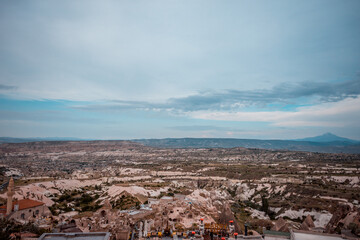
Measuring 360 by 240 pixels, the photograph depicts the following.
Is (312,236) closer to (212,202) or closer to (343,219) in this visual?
(343,219)

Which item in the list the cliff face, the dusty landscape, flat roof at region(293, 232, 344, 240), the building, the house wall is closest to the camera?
flat roof at region(293, 232, 344, 240)

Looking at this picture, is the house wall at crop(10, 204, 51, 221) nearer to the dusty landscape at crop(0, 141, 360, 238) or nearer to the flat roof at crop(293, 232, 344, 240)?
the dusty landscape at crop(0, 141, 360, 238)

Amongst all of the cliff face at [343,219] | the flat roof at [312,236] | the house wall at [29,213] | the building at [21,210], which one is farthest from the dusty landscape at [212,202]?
the flat roof at [312,236]

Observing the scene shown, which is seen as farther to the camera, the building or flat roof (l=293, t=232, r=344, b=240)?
the building

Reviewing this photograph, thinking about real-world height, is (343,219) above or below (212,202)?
above

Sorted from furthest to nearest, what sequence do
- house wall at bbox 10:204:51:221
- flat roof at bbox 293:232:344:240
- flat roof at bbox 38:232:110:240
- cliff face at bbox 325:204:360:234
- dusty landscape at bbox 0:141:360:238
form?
house wall at bbox 10:204:51:221
dusty landscape at bbox 0:141:360:238
cliff face at bbox 325:204:360:234
flat roof at bbox 293:232:344:240
flat roof at bbox 38:232:110:240

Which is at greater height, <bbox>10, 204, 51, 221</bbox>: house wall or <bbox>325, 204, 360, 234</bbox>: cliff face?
<bbox>325, 204, 360, 234</bbox>: cliff face

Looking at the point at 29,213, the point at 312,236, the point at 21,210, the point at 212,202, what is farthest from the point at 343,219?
the point at 21,210

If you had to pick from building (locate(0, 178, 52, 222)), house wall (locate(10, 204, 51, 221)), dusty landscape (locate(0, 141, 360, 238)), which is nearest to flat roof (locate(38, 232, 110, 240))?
dusty landscape (locate(0, 141, 360, 238))

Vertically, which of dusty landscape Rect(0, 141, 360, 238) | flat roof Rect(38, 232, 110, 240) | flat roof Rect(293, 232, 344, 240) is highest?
flat roof Rect(38, 232, 110, 240)

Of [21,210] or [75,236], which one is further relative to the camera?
[21,210]

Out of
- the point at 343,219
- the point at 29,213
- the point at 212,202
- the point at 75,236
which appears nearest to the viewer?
the point at 75,236
